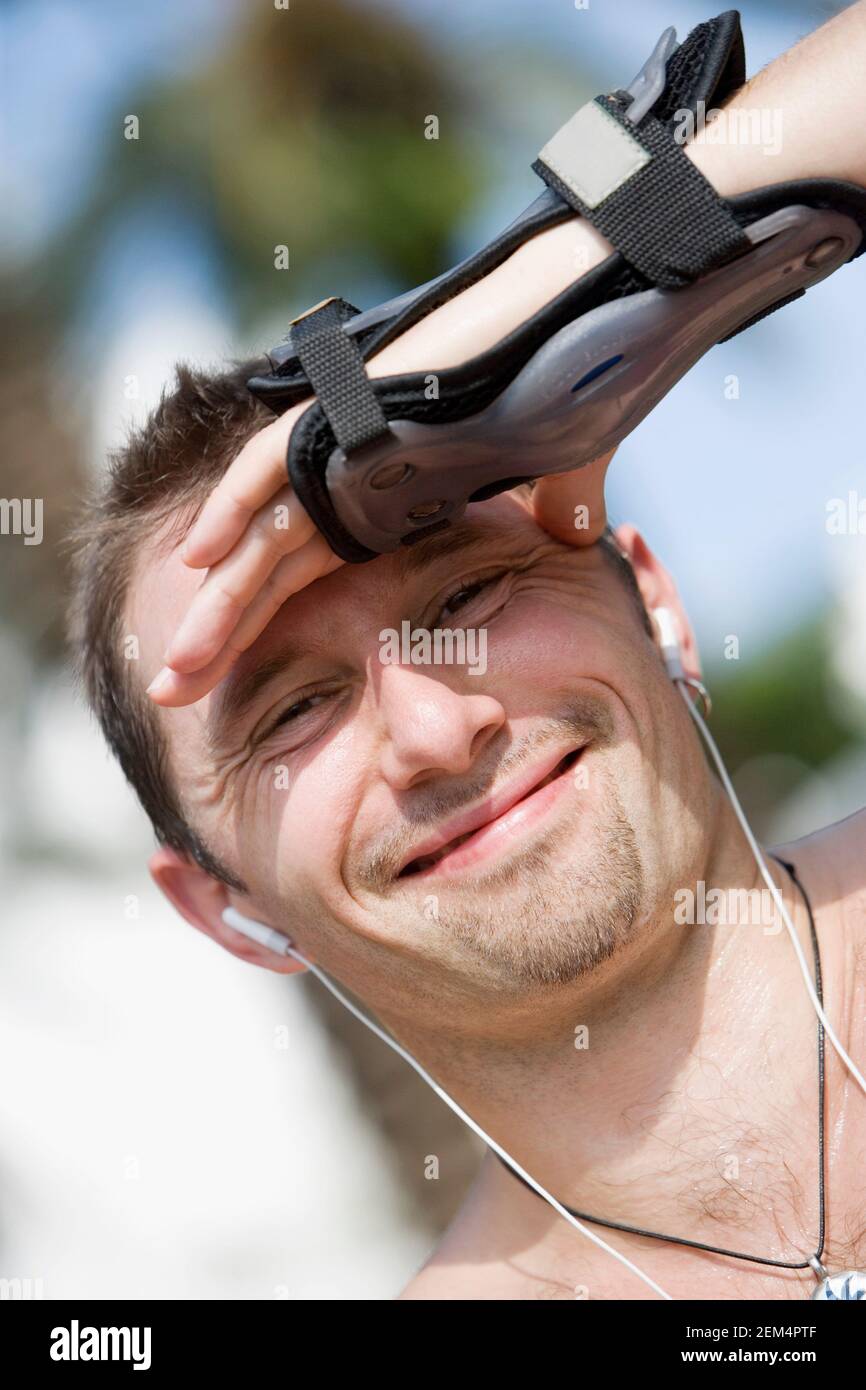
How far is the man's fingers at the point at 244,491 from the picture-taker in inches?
78.6

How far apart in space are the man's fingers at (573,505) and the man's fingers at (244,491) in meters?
0.57

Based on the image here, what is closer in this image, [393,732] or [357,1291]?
[393,732]

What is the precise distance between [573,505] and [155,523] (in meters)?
0.91

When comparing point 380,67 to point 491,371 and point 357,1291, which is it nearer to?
point 491,371

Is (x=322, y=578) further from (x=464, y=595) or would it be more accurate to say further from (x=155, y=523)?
(x=155, y=523)

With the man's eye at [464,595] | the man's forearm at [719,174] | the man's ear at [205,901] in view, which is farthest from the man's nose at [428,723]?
the man's ear at [205,901]

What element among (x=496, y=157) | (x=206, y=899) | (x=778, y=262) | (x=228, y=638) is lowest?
(x=206, y=899)

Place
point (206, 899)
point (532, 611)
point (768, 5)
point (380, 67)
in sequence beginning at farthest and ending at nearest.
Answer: point (380, 67), point (768, 5), point (206, 899), point (532, 611)

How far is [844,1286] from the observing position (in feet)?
6.97

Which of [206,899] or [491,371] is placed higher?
[491,371]

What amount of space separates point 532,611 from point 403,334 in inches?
24.4

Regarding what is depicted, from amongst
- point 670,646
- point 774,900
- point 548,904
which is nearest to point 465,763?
point 548,904

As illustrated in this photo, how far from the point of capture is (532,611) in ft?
7.77
